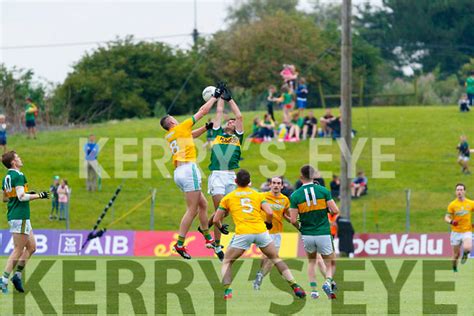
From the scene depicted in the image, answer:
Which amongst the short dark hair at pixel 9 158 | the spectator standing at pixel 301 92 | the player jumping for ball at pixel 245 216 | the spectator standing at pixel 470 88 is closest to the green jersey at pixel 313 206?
the player jumping for ball at pixel 245 216

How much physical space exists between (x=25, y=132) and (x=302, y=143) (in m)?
15.5

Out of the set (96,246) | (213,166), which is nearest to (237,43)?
(96,246)

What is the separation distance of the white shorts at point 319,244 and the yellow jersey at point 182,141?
2.61 m

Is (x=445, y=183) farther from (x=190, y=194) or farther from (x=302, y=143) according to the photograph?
(x=190, y=194)

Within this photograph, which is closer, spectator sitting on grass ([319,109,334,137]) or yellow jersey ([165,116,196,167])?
yellow jersey ([165,116,196,167])

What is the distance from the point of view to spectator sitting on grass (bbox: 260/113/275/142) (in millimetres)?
46925

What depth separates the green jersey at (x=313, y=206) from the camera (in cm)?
1766

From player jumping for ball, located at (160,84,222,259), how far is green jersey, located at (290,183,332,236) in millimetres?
1904

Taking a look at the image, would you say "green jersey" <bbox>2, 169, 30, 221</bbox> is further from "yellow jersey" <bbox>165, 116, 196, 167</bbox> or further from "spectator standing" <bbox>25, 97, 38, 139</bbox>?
"spectator standing" <bbox>25, 97, 38, 139</bbox>

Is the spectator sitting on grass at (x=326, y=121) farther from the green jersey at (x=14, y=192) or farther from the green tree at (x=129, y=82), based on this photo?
the green jersey at (x=14, y=192)

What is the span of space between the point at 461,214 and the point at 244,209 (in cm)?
986

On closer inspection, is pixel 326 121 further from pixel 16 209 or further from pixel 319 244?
pixel 16 209

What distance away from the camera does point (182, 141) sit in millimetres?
17984

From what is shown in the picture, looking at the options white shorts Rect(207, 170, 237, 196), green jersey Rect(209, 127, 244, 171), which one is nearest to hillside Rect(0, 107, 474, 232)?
white shorts Rect(207, 170, 237, 196)
